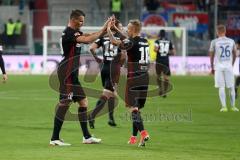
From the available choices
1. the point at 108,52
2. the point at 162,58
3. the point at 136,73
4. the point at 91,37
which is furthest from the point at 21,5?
the point at 91,37

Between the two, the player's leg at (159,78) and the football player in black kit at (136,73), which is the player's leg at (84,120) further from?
the player's leg at (159,78)

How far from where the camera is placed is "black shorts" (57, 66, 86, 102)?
13.7 metres

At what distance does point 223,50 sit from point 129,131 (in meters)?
5.66

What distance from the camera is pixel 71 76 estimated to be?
45.0ft

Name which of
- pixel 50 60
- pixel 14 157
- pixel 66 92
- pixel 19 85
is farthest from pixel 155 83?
pixel 14 157

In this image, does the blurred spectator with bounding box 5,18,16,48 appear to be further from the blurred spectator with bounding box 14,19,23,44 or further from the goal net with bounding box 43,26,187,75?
the goal net with bounding box 43,26,187,75

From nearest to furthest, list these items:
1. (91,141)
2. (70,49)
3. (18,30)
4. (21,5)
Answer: (70,49) < (91,141) < (18,30) < (21,5)

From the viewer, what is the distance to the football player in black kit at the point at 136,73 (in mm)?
13672

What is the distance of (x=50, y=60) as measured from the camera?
3909 cm

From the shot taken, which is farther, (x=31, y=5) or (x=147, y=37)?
(x=31, y=5)

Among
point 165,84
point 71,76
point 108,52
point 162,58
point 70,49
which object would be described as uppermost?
point 70,49

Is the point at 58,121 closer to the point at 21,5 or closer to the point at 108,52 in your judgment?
the point at 108,52

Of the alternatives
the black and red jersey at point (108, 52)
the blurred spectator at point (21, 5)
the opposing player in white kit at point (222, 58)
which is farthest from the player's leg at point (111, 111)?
the blurred spectator at point (21, 5)

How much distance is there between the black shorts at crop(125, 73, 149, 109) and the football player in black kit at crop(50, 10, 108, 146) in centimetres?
83
